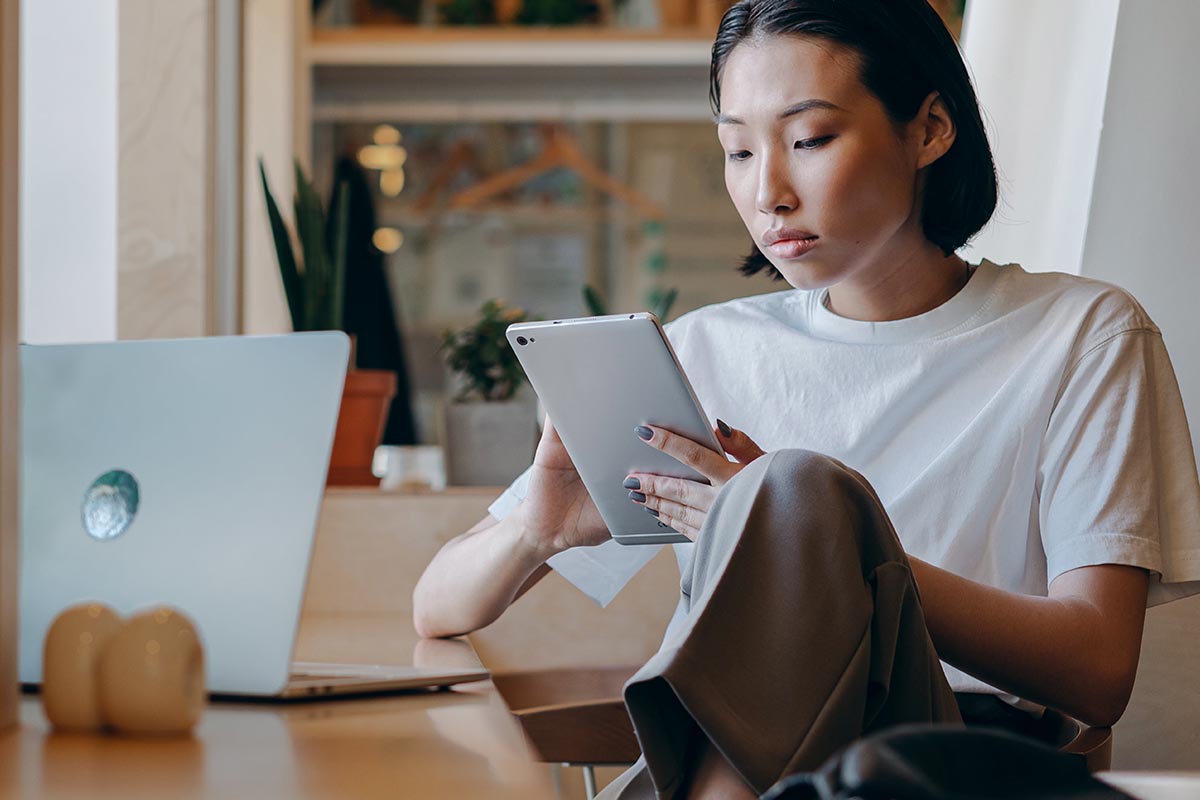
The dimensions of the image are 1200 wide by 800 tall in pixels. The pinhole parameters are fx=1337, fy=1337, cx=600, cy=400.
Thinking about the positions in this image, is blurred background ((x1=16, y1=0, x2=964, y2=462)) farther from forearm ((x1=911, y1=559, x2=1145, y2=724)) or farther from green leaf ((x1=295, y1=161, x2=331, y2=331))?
forearm ((x1=911, y1=559, x2=1145, y2=724))

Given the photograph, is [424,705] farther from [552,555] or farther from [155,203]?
[155,203]

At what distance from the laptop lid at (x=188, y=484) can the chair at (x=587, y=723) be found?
543 mm

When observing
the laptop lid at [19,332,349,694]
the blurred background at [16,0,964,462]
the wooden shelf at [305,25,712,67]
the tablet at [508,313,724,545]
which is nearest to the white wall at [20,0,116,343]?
the blurred background at [16,0,964,462]

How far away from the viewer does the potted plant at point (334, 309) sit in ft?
6.22

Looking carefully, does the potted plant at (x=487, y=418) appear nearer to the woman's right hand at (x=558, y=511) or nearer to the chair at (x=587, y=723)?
the chair at (x=587, y=723)

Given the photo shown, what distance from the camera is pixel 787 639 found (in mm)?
714

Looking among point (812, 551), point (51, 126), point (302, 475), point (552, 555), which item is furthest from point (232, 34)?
point (812, 551)

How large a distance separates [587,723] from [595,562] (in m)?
0.26

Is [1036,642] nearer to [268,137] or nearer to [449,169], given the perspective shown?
[268,137]

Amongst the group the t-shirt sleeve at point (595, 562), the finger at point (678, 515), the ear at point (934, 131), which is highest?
the ear at point (934, 131)

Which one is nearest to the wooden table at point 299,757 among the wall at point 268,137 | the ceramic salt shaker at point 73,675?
the ceramic salt shaker at point 73,675

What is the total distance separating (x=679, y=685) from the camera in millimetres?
684

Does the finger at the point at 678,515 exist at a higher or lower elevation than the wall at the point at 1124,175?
lower

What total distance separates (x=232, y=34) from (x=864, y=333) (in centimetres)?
122
